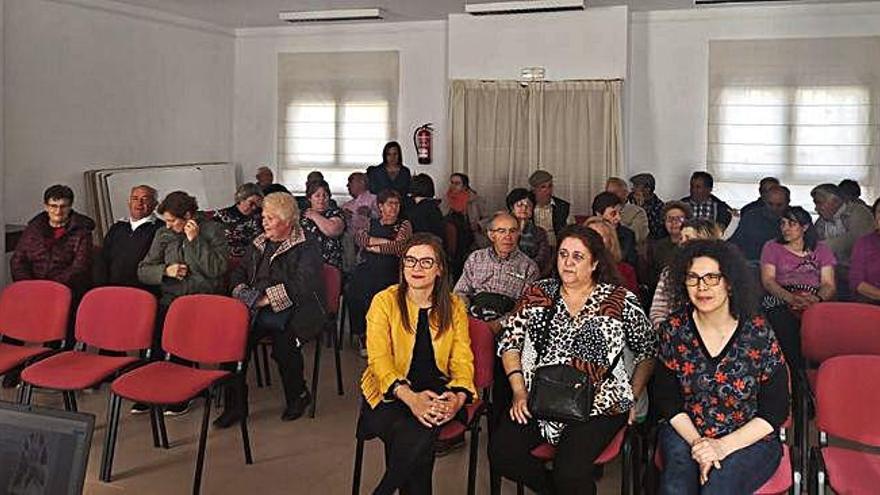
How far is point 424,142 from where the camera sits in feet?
30.4

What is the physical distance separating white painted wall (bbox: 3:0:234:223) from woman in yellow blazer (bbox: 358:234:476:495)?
4.85 m

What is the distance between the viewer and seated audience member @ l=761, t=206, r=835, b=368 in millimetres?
4914

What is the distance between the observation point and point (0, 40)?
6.54m

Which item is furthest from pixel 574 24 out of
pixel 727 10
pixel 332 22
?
pixel 332 22

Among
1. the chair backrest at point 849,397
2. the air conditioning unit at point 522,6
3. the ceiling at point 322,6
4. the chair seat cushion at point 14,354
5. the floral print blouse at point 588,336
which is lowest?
the chair seat cushion at point 14,354

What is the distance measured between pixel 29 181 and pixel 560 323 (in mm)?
5605

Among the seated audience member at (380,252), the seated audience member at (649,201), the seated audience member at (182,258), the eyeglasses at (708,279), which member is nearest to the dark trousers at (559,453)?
the eyeglasses at (708,279)

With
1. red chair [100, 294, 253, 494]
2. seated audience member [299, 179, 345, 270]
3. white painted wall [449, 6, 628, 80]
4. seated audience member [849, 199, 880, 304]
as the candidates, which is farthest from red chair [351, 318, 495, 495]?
white painted wall [449, 6, 628, 80]

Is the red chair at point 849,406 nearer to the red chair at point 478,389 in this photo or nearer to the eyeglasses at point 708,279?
the eyeglasses at point 708,279

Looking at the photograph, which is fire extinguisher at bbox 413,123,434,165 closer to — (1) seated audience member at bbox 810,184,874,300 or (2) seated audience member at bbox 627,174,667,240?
(2) seated audience member at bbox 627,174,667,240

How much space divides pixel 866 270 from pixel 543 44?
4.10 m

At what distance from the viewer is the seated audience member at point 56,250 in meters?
5.38

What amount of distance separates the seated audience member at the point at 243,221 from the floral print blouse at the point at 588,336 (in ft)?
11.4

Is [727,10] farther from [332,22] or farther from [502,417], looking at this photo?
[502,417]
